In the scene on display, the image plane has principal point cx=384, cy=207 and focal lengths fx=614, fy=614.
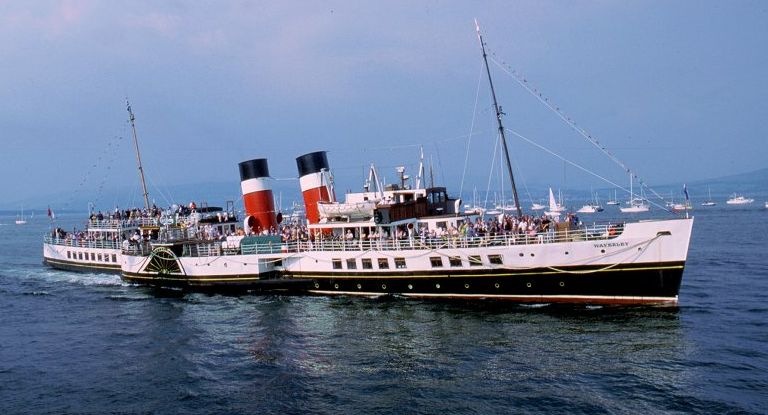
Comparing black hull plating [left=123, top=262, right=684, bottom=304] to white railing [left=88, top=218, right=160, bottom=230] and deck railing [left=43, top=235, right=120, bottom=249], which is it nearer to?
white railing [left=88, top=218, right=160, bottom=230]

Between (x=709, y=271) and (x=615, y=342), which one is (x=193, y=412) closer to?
(x=615, y=342)

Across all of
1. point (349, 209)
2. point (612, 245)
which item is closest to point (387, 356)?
point (612, 245)

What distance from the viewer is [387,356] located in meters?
22.5

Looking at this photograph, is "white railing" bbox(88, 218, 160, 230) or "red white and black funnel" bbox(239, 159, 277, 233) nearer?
"red white and black funnel" bbox(239, 159, 277, 233)

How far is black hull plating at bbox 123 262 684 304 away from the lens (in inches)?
1097

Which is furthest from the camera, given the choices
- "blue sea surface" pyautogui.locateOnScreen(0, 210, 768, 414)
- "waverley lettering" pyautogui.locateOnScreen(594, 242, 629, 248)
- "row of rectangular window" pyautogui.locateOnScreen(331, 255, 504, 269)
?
"row of rectangular window" pyautogui.locateOnScreen(331, 255, 504, 269)

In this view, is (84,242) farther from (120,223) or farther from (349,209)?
(349,209)

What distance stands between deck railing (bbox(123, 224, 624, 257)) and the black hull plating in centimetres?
140

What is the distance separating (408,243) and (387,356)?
10733mm

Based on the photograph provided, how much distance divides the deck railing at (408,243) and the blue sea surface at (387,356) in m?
2.87

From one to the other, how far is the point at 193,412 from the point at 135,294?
22851mm

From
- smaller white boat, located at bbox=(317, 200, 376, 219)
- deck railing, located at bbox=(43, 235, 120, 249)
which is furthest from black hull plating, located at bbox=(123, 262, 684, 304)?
deck railing, located at bbox=(43, 235, 120, 249)

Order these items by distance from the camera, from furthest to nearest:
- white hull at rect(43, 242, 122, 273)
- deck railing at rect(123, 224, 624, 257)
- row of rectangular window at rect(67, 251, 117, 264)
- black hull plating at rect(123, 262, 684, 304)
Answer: row of rectangular window at rect(67, 251, 117, 264), white hull at rect(43, 242, 122, 273), deck railing at rect(123, 224, 624, 257), black hull plating at rect(123, 262, 684, 304)

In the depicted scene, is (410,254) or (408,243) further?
(408,243)
